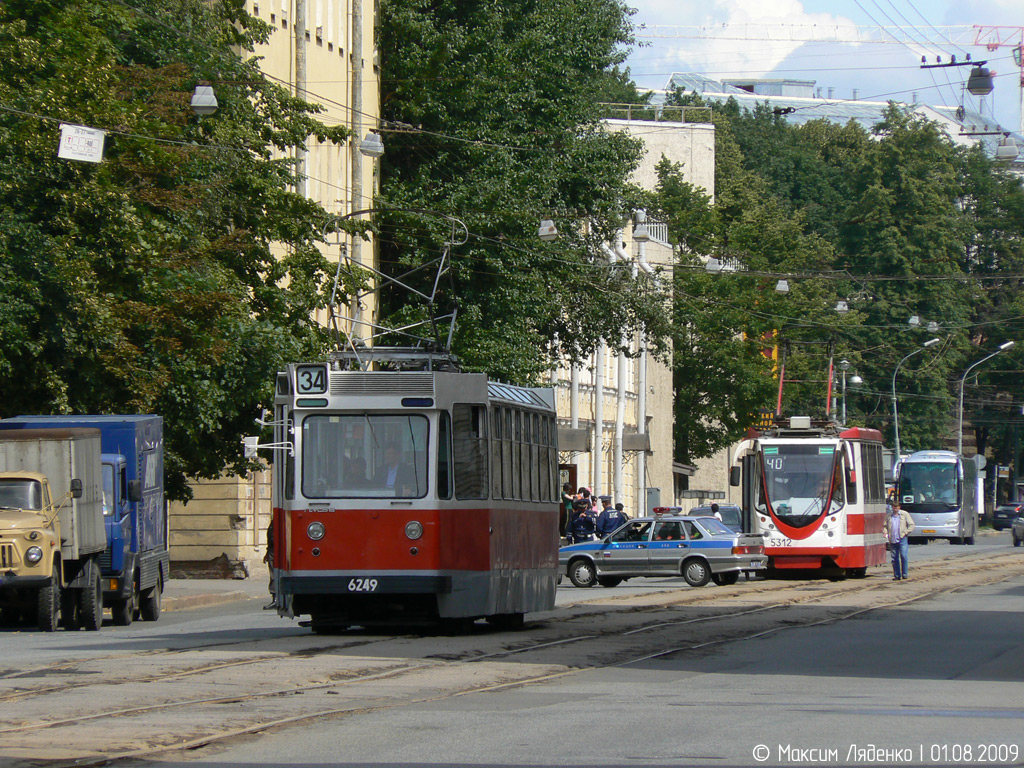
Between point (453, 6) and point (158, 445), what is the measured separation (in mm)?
21526

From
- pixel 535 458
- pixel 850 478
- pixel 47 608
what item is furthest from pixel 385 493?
pixel 850 478

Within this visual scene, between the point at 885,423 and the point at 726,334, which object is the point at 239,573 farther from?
the point at 885,423

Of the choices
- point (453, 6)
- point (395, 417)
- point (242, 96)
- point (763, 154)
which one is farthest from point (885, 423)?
point (395, 417)

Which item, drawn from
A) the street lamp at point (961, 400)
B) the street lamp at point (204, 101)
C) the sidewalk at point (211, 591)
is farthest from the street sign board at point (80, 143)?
the street lamp at point (961, 400)

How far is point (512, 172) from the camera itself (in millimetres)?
41094

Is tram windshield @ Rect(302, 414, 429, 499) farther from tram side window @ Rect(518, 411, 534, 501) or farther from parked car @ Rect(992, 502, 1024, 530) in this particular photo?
parked car @ Rect(992, 502, 1024, 530)

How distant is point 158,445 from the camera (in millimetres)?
25578

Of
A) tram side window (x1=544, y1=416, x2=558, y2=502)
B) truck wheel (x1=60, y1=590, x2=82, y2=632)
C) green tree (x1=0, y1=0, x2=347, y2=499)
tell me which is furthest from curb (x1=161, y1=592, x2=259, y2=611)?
tram side window (x1=544, y1=416, x2=558, y2=502)

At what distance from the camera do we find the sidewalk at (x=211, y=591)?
28406mm

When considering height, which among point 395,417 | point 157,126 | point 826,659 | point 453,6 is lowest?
point 826,659

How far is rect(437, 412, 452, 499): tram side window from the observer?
17.9 metres

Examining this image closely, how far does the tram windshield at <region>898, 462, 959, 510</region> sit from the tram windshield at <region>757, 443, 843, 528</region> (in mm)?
32701

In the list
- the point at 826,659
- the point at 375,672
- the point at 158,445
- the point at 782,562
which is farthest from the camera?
the point at 782,562

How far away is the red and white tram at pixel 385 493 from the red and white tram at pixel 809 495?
680 inches
